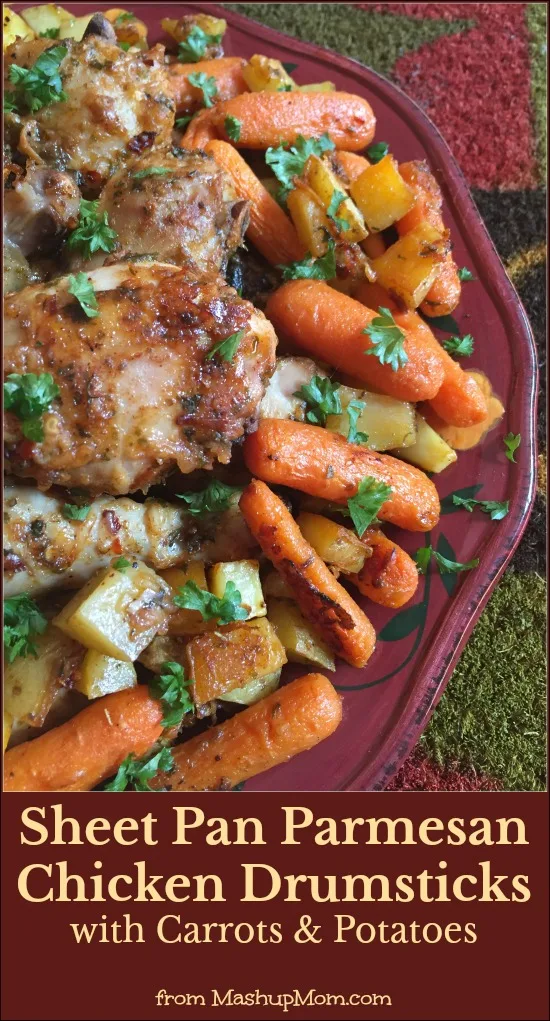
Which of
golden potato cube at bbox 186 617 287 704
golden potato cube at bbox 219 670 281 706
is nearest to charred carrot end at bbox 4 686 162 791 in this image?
golden potato cube at bbox 186 617 287 704

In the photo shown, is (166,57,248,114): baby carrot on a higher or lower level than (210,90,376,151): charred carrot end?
higher

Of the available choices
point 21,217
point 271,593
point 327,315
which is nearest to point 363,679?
point 271,593

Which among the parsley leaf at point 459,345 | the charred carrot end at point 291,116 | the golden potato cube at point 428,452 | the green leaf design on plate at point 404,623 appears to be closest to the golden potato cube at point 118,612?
the green leaf design on plate at point 404,623

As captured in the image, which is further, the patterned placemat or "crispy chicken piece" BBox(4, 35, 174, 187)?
the patterned placemat

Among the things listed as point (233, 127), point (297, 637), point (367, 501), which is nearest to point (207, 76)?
point (233, 127)

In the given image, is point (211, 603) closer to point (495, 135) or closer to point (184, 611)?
point (184, 611)

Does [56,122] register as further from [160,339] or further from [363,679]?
[363,679]

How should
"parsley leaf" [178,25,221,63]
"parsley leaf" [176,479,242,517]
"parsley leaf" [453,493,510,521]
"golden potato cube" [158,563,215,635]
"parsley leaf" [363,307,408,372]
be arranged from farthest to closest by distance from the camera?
"parsley leaf" [178,25,221,63], "parsley leaf" [453,493,510,521], "parsley leaf" [363,307,408,372], "parsley leaf" [176,479,242,517], "golden potato cube" [158,563,215,635]

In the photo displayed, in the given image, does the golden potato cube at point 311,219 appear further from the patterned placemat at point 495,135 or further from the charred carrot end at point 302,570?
the patterned placemat at point 495,135

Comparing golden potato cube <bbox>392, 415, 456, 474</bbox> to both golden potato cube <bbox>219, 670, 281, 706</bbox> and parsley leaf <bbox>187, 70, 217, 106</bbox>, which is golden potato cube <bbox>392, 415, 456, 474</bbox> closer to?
golden potato cube <bbox>219, 670, 281, 706</bbox>

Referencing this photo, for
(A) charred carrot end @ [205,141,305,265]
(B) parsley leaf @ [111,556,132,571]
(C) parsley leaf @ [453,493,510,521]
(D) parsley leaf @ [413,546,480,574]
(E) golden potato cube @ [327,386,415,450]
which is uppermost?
A: (A) charred carrot end @ [205,141,305,265]
